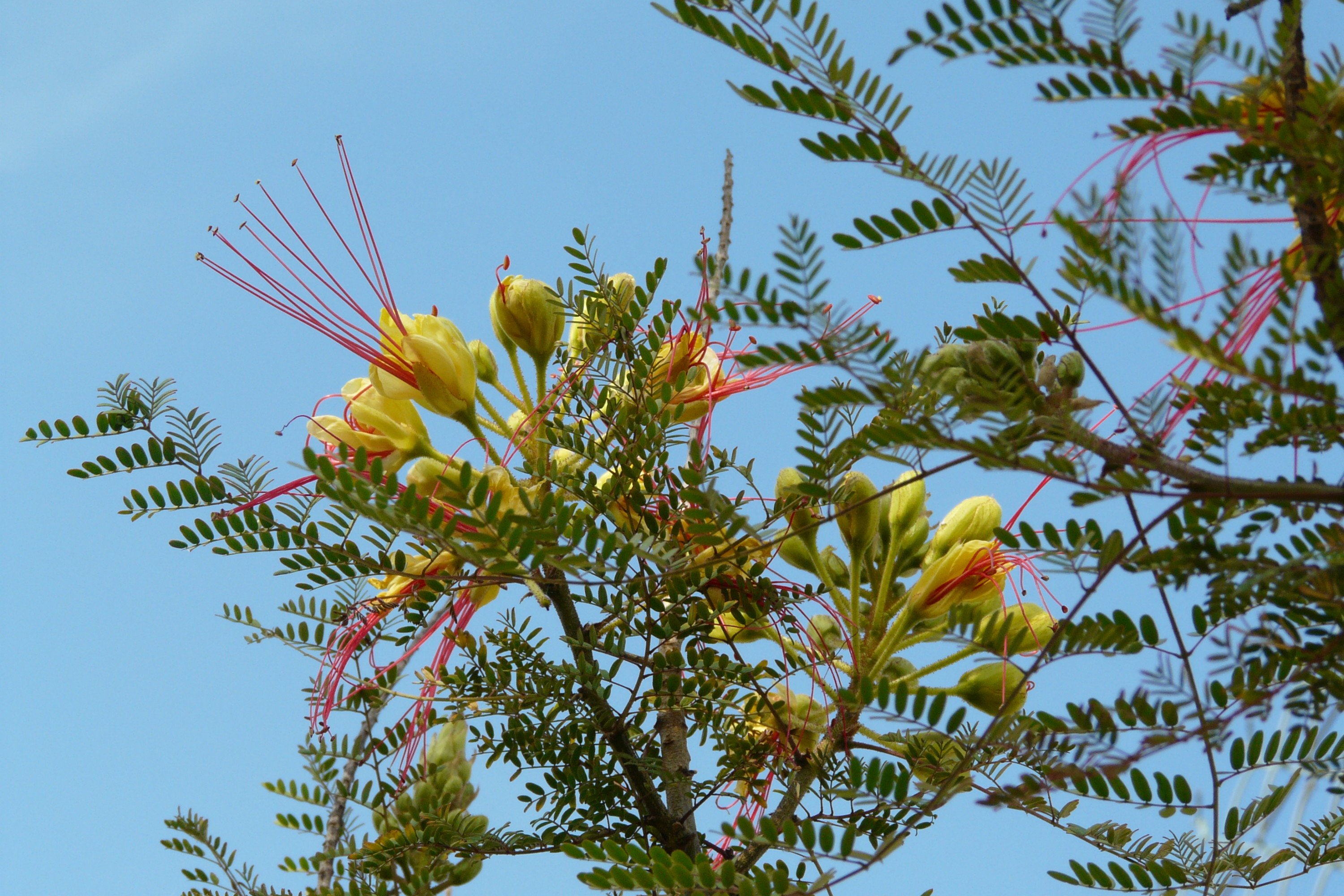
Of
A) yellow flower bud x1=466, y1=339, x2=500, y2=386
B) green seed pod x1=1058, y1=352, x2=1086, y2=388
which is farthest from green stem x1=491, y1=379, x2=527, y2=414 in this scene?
green seed pod x1=1058, y1=352, x2=1086, y2=388

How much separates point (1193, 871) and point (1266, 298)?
68 cm

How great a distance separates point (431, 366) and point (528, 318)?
18cm

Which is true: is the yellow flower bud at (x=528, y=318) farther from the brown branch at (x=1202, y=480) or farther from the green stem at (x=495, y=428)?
the brown branch at (x=1202, y=480)

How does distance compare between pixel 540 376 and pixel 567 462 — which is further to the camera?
pixel 540 376

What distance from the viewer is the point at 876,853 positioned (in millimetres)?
911

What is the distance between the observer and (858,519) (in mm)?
1491

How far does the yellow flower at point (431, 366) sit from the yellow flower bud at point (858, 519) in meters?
0.53

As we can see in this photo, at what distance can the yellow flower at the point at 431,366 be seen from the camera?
147 centimetres

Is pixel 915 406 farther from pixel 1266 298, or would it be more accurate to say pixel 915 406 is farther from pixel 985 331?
pixel 1266 298

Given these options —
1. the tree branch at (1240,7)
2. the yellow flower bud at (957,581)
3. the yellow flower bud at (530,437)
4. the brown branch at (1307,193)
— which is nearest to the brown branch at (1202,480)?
the brown branch at (1307,193)

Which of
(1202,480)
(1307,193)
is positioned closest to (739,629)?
(1202,480)

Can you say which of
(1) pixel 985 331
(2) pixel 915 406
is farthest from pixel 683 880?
(1) pixel 985 331

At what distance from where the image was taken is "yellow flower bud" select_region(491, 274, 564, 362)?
159cm

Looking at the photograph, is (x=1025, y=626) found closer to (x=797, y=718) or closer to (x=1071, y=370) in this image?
(x=797, y=718)
